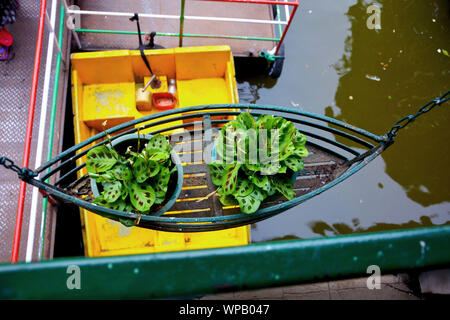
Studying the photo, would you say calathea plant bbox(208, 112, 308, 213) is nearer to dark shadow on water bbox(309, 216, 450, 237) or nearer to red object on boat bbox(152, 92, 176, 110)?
red object on boat bbox(152, 92, 176, 110)

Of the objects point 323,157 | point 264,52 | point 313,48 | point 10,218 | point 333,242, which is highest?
point 313,48

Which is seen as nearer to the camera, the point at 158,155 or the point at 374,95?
the point at 158,155

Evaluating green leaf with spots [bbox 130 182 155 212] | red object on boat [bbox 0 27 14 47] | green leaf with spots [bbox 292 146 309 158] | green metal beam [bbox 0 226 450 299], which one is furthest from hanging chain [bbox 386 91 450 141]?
red object on boat [bbox 0 27 14 47]

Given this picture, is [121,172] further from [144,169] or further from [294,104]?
[294,104]

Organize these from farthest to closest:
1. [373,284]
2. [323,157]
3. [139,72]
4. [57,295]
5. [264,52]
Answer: [264,52], [139,72], [373,284], [323,157], [57,295]

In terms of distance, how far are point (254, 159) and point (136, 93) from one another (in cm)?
240

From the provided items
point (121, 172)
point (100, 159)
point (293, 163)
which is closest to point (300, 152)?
point (293, 163)

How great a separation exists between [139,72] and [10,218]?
215 centimetres

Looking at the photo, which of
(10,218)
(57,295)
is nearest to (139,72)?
(10,218)

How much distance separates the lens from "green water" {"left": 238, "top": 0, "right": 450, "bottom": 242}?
14.1ft

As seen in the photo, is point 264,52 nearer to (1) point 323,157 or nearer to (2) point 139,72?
(2) point 139,72

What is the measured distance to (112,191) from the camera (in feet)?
7.07

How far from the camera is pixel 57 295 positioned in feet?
2.77

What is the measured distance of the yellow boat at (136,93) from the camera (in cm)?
342
